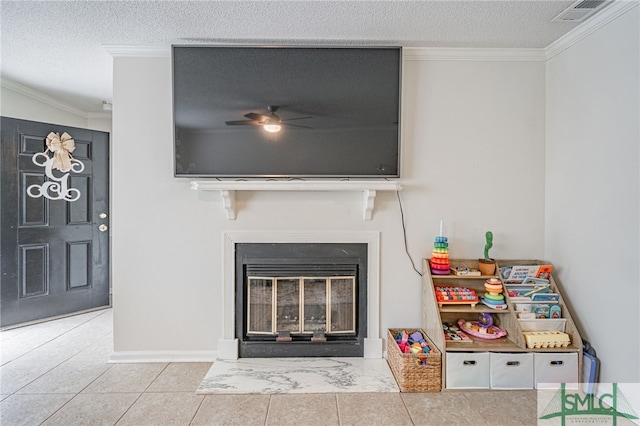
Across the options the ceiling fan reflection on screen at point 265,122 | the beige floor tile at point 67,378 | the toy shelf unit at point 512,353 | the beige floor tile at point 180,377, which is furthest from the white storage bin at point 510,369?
the beige floor tile at point 67,378

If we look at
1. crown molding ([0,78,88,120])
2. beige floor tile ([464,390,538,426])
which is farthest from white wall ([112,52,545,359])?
crown molding ([0,78,88,120])

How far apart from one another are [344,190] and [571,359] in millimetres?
1715

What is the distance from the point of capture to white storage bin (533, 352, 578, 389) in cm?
206

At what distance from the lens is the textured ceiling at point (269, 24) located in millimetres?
1929

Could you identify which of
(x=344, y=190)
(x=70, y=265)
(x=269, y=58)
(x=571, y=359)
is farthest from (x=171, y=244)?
(x=571, y=359)

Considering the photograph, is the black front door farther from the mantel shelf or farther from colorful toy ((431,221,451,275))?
colorful toy ((431,221,451,275))

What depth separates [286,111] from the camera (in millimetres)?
2314

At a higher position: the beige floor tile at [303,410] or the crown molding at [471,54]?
the crown molding at [471,54]

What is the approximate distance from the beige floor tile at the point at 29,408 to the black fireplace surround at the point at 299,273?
41.9 inches

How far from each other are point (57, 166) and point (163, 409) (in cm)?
265

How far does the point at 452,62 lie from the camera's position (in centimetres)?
244

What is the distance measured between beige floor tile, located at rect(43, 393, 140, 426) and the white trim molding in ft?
2.11
